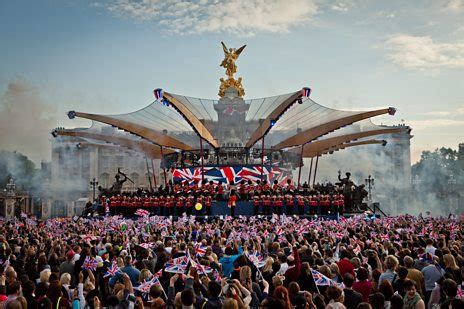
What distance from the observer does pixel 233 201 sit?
29.7 m

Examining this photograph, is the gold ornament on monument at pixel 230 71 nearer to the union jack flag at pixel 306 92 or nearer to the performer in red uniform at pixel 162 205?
the union jack flag at pixel 306 92

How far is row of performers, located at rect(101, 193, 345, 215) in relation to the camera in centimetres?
2994

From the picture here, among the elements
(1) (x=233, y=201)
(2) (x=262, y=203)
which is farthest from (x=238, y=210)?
(2) (x=262, y=203)

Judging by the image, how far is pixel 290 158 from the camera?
5159 cm

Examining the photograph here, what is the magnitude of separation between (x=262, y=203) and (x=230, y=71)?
33.1 meters

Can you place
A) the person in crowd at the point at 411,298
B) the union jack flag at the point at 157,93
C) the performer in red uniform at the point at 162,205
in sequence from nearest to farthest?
the person in crowd at the point at 411,298
the performer in red uniform at the point at 162,205
the union jack flag at the point at 157,93

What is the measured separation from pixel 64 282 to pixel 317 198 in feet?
78.0

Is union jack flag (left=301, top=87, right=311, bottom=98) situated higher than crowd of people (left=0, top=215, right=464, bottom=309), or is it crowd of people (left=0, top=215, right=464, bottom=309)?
union jack flag (left=301, top=87, right=311, bottom=98)

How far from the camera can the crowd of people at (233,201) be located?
30.0m

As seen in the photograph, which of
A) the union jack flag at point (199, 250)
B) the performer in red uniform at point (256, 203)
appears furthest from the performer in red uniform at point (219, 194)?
the union jack flag at point (199, 250)

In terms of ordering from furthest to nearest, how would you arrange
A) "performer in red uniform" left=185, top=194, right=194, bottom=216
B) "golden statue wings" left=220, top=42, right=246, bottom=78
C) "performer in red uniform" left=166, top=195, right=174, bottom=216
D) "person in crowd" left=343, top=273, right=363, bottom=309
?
"golden statue wings" left=220, top=42, right=246, bottom=78
"performer in red uniform" left=166, top=195, right=174, bottom=216
"performer in red uniform" left=185, top=194, right=194, bottom=216
"person in crowd" left=343, top=273, right=363, bottom=309

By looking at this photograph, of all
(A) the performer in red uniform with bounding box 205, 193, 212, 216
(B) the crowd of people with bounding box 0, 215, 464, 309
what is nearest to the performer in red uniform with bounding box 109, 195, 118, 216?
(A) the performer in red uniform with bounding box 205, 193, 212, 216

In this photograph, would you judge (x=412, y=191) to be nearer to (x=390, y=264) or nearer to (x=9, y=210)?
(x=9, y=210)

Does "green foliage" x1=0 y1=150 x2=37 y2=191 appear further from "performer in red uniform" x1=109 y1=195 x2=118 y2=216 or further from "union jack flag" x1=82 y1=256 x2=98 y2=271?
"union jack flag" x1=82 y1=256 x2=98 y2=271
